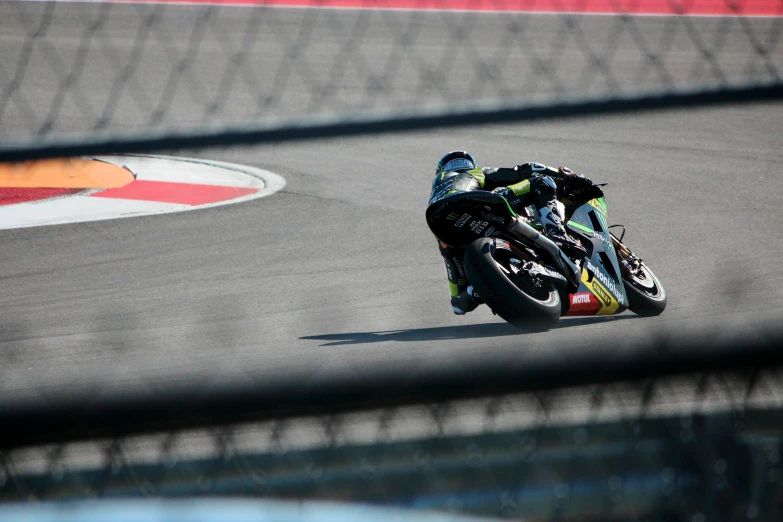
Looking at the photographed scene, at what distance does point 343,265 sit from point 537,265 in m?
2.08

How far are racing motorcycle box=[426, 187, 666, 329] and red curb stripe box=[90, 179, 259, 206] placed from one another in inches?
160

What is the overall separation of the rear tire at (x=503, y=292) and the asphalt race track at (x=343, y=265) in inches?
5.3

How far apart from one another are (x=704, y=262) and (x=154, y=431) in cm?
670

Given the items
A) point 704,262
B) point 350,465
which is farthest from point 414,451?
point 704,262

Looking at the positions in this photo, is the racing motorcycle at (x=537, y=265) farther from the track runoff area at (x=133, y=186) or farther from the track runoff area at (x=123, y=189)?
the track runoff area at (x=123, y=189)

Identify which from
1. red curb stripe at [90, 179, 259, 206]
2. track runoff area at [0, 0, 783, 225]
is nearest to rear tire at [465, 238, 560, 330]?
track runoff area at [0, 0, 783, 225]

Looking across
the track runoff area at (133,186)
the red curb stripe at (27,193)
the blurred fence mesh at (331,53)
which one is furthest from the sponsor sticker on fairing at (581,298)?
the red curb stripe at (27,193)

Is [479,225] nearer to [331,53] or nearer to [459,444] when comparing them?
[459,444]

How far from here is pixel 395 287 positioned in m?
7.14

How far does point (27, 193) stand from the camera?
9773 millimetres

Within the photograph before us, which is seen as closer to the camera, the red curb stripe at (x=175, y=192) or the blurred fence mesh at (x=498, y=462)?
the blurred fence mesh at (x=498, y=462)

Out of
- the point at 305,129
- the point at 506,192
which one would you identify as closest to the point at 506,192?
the point at 506,192

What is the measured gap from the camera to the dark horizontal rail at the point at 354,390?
4.97ft

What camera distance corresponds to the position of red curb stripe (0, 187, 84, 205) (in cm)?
954
